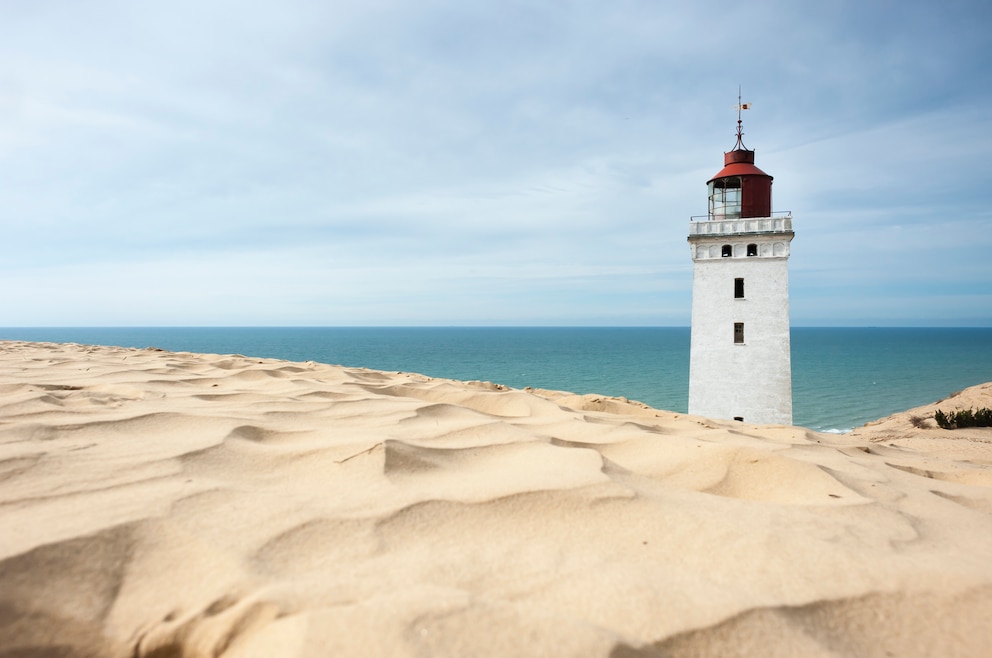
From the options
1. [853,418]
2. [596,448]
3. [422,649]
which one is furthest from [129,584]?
[853,418]

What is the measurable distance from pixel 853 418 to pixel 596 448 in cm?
2725

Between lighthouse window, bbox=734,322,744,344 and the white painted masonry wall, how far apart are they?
97 millimetres

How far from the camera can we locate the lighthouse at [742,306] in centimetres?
1439

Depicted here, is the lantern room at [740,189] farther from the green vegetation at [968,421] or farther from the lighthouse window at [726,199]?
the green vegetation at [968,421]

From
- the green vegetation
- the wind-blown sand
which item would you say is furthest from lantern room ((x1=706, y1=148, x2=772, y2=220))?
the wind-blown sand

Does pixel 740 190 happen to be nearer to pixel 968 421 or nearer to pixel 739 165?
pixel 739 165

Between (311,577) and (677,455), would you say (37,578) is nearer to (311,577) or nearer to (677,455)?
(311,577)

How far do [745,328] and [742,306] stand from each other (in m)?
0.64

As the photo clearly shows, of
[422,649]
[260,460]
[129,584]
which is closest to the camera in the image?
[422,649]

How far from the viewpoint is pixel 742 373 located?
1470 cm

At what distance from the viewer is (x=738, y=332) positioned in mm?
14805

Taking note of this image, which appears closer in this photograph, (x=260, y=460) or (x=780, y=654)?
(x=780, y=654)

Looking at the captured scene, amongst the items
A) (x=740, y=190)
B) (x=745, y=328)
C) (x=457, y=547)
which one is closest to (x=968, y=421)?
(x=745, y=328)

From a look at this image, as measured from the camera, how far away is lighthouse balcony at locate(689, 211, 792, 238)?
564 inches
